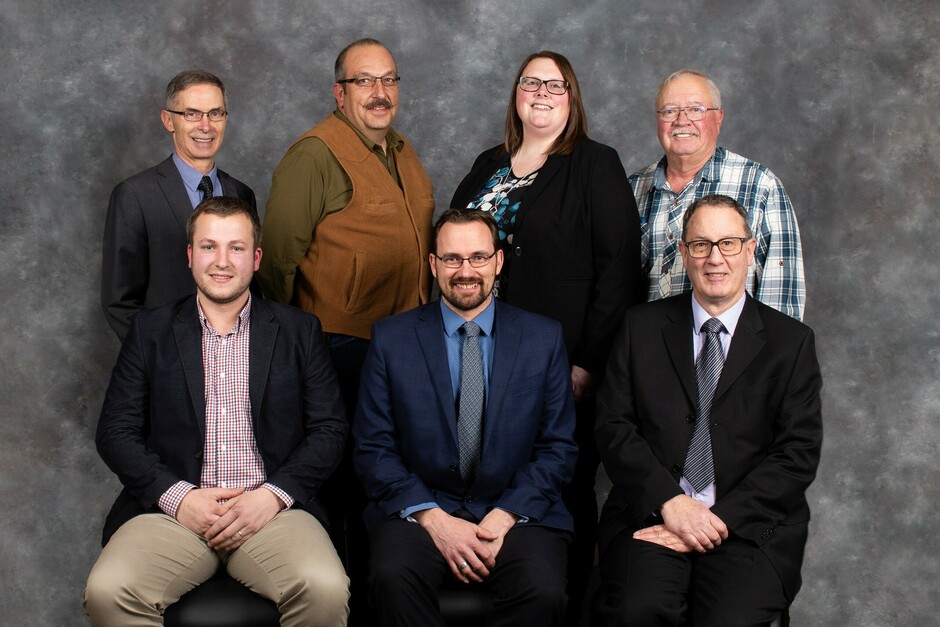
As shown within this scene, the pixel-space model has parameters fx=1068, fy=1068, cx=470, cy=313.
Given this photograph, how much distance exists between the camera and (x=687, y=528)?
10.0 ft

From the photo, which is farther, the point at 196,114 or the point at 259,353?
the point at 196,114

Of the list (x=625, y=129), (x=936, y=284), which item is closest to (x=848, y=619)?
(x=936, y=284)

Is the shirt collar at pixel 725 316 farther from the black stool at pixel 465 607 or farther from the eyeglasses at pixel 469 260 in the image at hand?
the black stool at pixel 465 607

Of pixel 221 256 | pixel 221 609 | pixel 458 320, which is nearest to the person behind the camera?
→ pixel 221 609

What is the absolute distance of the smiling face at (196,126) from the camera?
11.9ft

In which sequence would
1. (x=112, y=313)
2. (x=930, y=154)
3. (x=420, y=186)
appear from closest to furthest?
(x=112, y=313) → (x=420, y=186) → (x=930, y=154)

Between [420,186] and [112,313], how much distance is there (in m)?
1.17

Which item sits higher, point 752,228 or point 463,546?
point 752,228

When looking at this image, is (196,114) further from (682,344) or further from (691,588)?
(691,588)

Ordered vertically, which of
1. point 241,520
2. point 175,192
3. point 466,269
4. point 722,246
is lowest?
point 241,520

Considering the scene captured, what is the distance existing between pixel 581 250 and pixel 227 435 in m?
1.29

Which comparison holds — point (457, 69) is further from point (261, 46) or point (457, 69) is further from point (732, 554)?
point (732, 554)

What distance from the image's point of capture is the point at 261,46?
4.58 m

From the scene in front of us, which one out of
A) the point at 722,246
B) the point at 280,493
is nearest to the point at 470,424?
the point at 280,493
